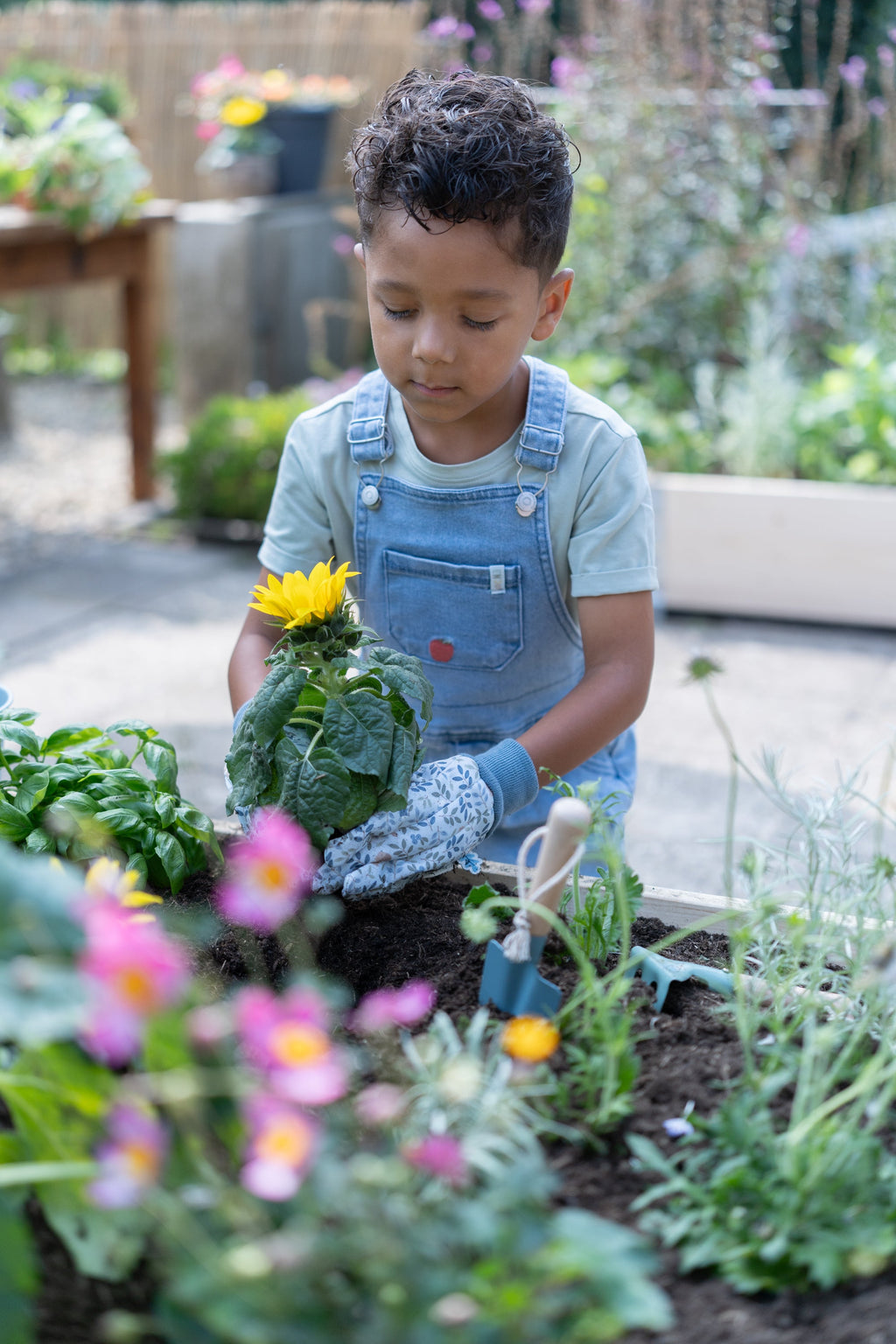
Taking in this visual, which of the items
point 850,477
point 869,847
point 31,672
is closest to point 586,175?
point 850,477

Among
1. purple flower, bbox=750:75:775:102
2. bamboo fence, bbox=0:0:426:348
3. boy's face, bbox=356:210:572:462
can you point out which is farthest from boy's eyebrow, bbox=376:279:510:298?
bamboo fence, bbox=0:0:426:348

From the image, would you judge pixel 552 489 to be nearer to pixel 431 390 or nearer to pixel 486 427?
pixel 486 427

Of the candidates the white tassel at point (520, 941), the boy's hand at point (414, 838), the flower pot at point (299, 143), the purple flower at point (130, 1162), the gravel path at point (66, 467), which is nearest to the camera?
the purple flower at point (130, 1162)

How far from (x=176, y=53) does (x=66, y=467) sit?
3.24 m

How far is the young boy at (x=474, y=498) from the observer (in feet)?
4.33

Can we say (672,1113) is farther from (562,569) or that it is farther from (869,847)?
(869,847)

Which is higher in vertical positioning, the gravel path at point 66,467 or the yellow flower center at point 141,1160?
the yellow flower center at point 141,1160

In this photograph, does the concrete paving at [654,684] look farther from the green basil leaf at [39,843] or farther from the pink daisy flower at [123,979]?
the pink daisy flower at [123,979]

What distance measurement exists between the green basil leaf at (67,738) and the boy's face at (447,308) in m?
0.54

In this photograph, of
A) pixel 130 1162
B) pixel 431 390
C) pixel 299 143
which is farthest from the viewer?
pixel 299 143

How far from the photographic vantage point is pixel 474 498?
1.62m

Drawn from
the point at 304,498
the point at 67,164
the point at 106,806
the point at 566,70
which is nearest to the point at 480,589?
the point at 304,498

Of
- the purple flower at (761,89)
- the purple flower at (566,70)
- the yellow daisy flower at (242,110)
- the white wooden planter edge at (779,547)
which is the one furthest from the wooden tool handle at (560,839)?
the yellow daisy flower at (242,110)

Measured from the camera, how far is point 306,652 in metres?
1.21
